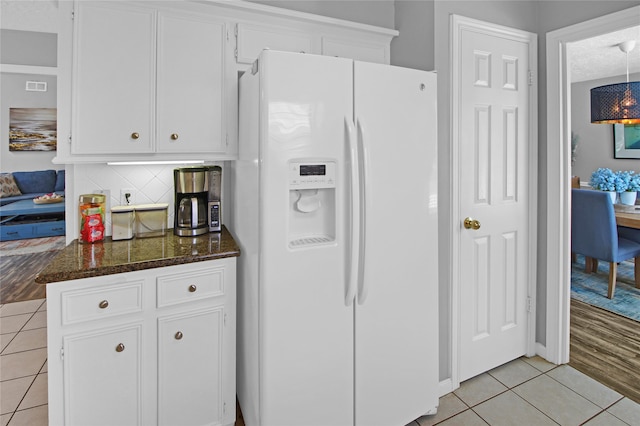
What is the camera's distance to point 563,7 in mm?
2312

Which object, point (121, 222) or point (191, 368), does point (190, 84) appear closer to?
point (121, 222)

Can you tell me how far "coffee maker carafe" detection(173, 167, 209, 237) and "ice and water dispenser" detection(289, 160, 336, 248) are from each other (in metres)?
0.71

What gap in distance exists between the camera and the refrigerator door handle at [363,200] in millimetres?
1615

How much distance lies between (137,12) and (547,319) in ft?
10.2

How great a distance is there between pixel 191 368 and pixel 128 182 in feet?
3.64

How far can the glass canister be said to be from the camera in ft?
6.17

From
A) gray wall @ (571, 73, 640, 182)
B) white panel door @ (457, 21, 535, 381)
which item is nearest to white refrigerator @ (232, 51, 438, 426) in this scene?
white panel door @ (457, 21, 535, 381)

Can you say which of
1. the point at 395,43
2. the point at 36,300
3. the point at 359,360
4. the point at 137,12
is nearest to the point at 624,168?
the point at 395,43

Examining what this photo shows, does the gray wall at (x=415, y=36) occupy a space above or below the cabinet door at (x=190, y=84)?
above

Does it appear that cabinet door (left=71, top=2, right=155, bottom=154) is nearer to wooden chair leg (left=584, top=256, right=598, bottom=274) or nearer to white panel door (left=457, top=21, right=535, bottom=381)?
white panel door (left=457, top=21, right=535, bottom=381)

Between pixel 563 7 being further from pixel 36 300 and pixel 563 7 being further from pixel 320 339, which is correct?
pixel 36 300

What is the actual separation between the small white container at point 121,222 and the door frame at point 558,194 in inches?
103

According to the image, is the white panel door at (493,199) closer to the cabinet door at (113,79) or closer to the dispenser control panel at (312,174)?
the dispenser control panel at (312,174)

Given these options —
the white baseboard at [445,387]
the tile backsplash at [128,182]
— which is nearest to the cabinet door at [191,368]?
the tile backsplash at [128,182]
